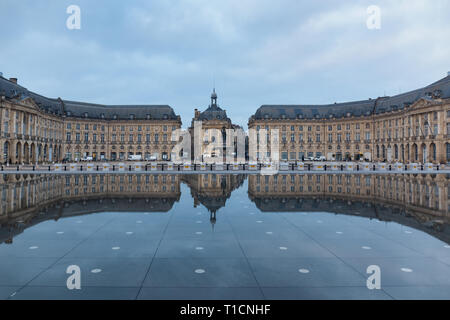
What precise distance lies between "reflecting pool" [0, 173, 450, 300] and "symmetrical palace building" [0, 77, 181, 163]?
5907 cm

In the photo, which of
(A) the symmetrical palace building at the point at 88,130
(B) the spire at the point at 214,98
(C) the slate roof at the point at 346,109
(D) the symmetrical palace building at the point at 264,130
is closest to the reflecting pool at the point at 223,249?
(A) the symmetrical palace building at the point at 88,130

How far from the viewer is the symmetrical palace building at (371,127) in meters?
62.3

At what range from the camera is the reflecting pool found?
18.5 feet

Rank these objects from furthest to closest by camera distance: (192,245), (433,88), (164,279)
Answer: (433,88), (192,245), (164,279)

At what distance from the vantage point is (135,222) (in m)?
11.1

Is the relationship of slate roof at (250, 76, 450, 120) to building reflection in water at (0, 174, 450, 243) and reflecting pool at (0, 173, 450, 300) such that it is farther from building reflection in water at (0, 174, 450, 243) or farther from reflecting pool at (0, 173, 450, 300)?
→ reflecting pool at (0, 173, 450, 300)

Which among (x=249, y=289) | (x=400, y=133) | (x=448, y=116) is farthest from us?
(x=400, y=133)

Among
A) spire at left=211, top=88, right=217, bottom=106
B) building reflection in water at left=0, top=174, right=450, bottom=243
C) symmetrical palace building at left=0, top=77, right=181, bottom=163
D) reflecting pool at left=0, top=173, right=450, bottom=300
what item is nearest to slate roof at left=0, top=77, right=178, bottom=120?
symmetrical palace building at left=0, top=77, right=181, bottom=163

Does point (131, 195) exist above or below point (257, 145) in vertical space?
below
